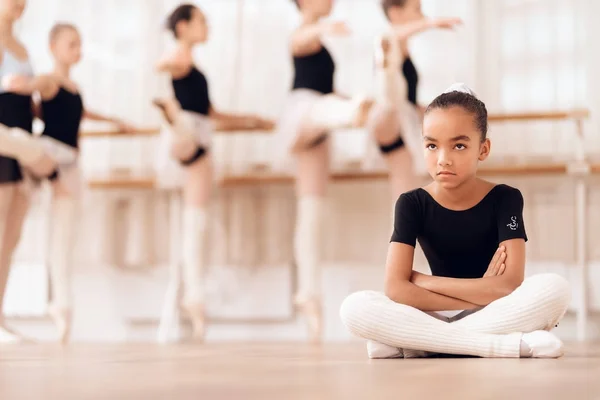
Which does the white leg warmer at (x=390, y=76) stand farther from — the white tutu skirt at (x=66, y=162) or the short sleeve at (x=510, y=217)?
the short sleeve at (x=510, y=217)

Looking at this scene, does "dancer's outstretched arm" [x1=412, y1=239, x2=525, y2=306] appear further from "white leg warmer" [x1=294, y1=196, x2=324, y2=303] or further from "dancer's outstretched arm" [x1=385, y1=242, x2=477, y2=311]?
"white leg warmer" [x1=294, y1=196, x2=324, y2=303]

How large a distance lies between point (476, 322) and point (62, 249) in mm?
1802

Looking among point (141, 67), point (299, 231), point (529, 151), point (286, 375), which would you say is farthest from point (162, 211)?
point (286, 375)

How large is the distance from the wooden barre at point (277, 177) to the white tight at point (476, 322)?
1.46 meters

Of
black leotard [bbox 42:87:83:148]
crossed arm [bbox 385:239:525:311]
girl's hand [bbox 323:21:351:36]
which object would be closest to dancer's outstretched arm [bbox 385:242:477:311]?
crossed arm [bbox 385:239:525:311]

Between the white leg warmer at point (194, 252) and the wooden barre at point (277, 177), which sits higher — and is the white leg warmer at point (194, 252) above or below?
below

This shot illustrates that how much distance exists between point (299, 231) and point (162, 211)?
835 millimetres

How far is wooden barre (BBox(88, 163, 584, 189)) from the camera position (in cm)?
288

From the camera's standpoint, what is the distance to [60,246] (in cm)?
289

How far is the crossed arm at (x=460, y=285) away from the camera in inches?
57.3

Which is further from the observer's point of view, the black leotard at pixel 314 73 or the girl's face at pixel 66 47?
the girl's face at pixel 66 47

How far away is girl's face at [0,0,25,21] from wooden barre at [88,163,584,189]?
28.1 inches

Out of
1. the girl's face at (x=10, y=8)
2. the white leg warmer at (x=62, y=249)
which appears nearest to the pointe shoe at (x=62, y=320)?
the white leg warmer at (x=62, y=249)

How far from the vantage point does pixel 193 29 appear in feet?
9.68
